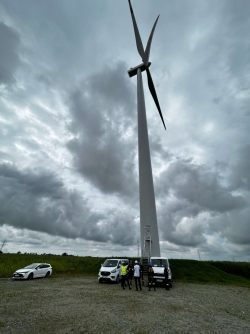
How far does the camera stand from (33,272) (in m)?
21.5

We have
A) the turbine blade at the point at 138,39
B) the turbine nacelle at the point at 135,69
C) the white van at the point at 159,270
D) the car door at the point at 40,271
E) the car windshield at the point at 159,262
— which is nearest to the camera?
the white van at the point at 159,270

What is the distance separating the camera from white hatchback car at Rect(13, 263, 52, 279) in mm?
20134

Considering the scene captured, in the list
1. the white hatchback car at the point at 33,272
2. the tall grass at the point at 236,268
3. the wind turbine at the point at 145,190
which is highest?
the wind turbine at the point at 145,190

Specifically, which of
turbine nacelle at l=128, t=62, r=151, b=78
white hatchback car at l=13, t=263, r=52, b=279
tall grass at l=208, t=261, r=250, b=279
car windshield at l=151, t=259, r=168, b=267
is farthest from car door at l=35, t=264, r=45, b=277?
turbine nacelle at l=128, t=62, r=151, b=78

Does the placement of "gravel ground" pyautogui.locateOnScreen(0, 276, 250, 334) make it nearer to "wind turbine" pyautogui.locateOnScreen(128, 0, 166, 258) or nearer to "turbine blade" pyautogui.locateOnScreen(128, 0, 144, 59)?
"wind turbine" pyautogui.locateOnScreen(128, 0, 166, 258)

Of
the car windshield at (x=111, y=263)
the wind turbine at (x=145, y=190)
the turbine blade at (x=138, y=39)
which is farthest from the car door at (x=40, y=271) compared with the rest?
the turbine blade at (x=138, y=39)

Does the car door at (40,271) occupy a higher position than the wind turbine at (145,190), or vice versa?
the wind turbine at (145,190)

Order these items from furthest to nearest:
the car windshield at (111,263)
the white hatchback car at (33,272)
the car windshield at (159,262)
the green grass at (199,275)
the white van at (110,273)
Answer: the green grass at (199,275)
the white hatchback car at (33,272)
the car windshield at (111,263)
the white van at (110,273)
the car windshield at (159,262)

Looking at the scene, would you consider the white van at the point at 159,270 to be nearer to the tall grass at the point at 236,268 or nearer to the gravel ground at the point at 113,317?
the gravel ground at the point at 113,317

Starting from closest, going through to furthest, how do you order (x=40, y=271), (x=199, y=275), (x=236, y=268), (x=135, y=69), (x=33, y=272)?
(x=33, y=272) → (x=40, y=271) → (x=199, y=275) → (x=236, y=268) → (x=135, y=69)

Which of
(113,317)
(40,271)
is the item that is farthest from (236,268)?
(113,317)

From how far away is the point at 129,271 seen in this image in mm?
16781

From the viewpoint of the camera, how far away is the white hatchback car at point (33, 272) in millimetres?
20134

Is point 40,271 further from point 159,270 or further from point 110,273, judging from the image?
point 159,270
